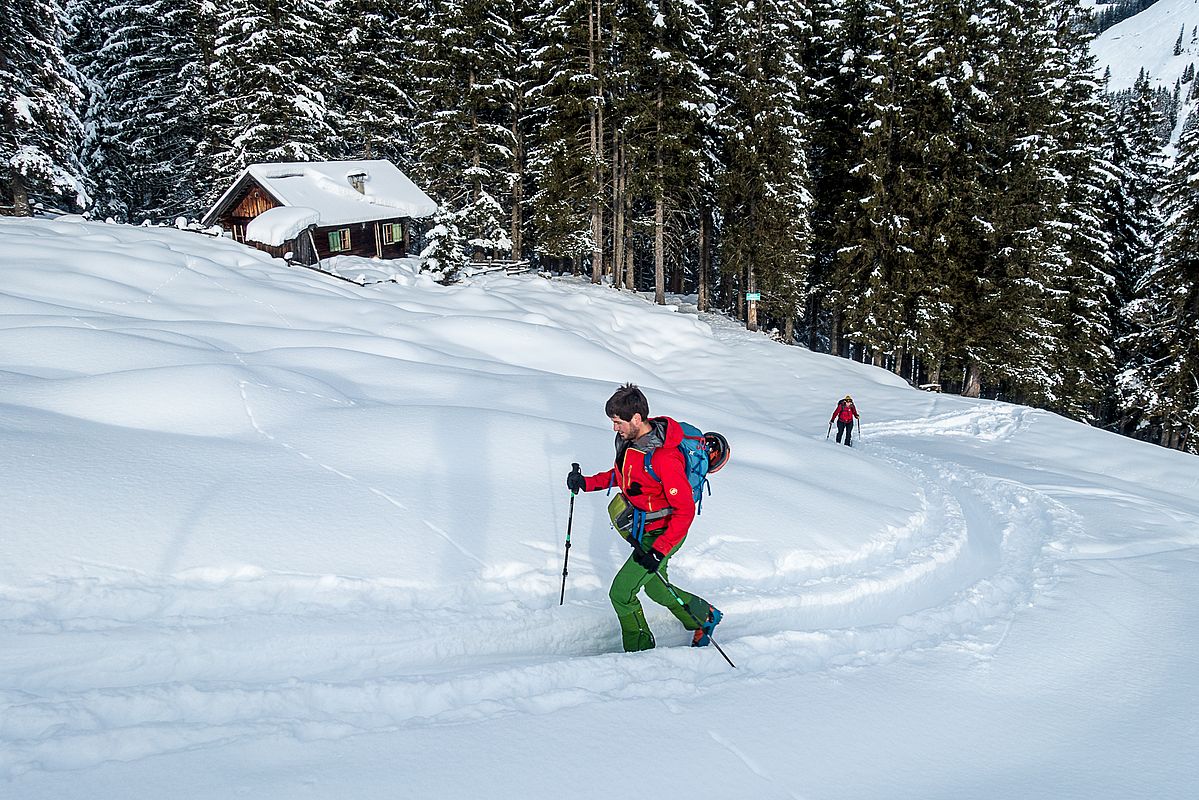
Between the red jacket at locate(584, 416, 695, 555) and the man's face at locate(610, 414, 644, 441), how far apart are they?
0.07 metres

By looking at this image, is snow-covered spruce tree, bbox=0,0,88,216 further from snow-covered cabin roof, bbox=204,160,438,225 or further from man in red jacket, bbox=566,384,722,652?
man in red jacket, bbox=566,384,722,652

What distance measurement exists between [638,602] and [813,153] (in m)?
31.9

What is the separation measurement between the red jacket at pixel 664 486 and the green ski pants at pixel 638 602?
221 mm

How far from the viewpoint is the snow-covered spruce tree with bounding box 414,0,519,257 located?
3034cm

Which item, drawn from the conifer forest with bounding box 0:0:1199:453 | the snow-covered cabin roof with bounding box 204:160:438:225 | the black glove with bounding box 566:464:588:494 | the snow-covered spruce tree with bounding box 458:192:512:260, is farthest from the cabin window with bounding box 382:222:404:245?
the black glove with bounding box 566:464:588:494

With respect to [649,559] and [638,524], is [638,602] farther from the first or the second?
[638,524]

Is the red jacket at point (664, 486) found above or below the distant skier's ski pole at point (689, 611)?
above

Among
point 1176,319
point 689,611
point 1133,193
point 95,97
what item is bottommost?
point 689,611

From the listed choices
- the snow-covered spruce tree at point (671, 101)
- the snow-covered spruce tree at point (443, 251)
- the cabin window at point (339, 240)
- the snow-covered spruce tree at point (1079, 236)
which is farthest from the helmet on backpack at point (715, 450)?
the cabin window at point (339, 240)

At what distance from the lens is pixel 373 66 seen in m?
39.0

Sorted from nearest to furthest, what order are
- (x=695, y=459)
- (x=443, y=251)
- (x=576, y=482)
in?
(x=695, y=459), (x=576, y=482), (x=443, y=251)

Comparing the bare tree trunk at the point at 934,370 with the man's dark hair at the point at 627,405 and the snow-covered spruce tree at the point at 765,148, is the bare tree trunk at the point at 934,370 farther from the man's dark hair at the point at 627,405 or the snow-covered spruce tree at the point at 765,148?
the man's dark hair at the point at 627,405

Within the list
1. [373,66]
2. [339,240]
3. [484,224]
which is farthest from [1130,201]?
→ [373,66]

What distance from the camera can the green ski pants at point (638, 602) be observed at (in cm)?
454
